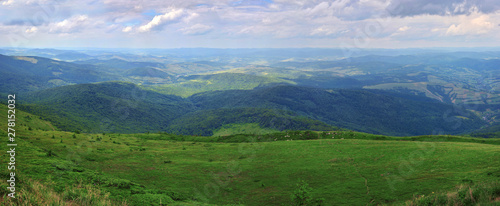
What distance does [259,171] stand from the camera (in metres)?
42.4

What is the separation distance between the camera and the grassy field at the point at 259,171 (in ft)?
76.4

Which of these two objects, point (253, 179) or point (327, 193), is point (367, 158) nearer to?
point (327, 193)

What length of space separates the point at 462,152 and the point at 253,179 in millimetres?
34533

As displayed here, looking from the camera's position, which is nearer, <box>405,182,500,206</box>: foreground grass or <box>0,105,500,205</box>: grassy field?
<box>405,182,500,206</box>: foreground grass

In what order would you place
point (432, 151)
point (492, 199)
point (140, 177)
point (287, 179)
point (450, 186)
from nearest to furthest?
point (492, 199)
point (450, 186)
point (140, 177)
point (287, 179)
point (432, 151)

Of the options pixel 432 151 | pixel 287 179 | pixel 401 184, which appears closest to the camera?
pixel 401 184

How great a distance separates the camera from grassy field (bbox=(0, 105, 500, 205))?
23281mm

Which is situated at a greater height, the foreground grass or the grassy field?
the foreground grass

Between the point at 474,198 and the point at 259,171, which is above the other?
the point at 474,198

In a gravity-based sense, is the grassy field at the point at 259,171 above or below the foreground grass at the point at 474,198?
below

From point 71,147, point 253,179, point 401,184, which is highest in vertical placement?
point 71,147

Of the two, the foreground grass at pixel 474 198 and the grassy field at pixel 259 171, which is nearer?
the foreground grass at pixel 474 198

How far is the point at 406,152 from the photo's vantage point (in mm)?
43344

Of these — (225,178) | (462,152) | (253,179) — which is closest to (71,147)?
(225,178)
